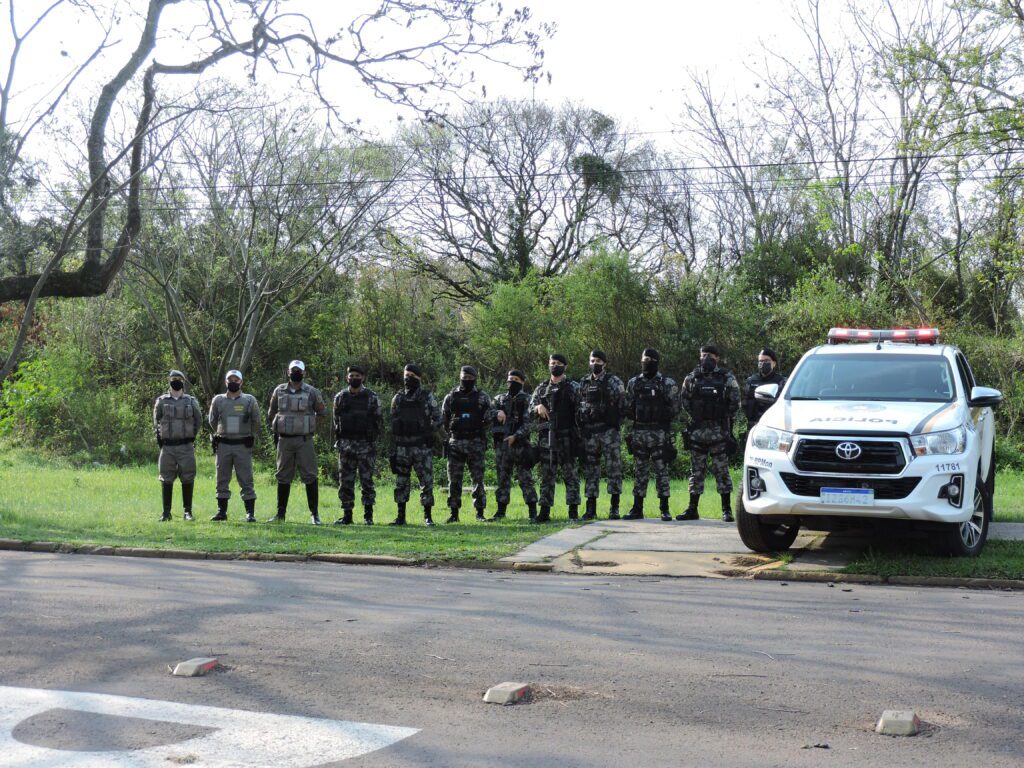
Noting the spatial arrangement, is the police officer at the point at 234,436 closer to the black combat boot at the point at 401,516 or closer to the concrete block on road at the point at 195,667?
the black combat boot at the point at 401,516

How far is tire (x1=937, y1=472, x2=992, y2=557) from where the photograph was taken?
10.1 meters

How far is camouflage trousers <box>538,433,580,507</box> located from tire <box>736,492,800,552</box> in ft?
12.3

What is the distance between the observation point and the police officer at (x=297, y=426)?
49.3 feet

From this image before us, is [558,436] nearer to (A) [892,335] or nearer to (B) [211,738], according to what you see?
(A) [892,335]

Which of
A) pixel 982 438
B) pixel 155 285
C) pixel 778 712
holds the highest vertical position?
pixel 155 285

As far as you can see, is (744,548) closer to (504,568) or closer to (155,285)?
(504,568)

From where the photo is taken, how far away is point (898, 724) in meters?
5.04

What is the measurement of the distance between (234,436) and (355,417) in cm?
194

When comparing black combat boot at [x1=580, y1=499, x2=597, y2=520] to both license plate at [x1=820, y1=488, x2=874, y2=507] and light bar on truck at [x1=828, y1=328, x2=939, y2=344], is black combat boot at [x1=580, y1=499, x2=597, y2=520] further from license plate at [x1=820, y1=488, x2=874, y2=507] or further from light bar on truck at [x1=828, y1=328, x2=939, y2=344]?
license plate at [x1=820, y1=488, x2=874, y2=507]

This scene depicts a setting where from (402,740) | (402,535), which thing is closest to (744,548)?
(402,535)

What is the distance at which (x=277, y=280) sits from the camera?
30406 mm

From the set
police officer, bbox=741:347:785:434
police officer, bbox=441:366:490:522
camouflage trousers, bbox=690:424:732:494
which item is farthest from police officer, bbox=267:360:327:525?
police officer, bbox=741:347:785:434

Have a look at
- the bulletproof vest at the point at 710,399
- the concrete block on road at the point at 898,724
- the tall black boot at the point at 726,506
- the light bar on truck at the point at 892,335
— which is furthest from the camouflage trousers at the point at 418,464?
the concrete block on road at the point at 898,724

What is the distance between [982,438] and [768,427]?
2.18m
